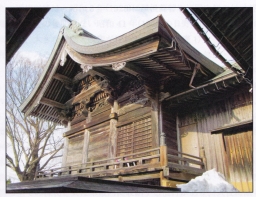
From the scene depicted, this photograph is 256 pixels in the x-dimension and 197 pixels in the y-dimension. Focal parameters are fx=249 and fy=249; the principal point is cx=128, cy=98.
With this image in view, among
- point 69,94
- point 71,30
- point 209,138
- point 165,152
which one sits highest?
point 71,30

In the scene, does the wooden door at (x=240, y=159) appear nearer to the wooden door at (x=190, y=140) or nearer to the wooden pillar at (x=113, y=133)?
the wooden door at (x=190, y=140)

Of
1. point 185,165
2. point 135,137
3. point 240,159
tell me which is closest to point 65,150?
point 135,137

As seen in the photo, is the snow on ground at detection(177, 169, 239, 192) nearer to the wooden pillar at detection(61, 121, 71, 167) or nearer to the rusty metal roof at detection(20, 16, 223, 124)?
the rusty metal roof at detection(20, 16, 223, 124)

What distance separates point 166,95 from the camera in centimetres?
753

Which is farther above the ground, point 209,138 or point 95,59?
point 95,59

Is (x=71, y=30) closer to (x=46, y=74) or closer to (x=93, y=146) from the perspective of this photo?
(x=46, y=74)

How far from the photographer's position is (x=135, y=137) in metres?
7.98


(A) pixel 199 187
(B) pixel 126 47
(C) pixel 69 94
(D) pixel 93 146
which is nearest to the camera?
(A) pixel 199 187

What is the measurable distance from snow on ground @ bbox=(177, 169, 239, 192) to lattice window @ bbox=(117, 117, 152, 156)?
7.05 feet

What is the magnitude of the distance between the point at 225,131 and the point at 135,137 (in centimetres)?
271

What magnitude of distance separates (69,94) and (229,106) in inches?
300

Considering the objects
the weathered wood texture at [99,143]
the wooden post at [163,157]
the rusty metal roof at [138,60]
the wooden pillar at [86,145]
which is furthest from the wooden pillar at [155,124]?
the wooden pillar at [86,145]

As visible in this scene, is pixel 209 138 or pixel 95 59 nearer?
pixel 209 138

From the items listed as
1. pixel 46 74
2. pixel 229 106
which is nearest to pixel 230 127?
pixel 229 106
